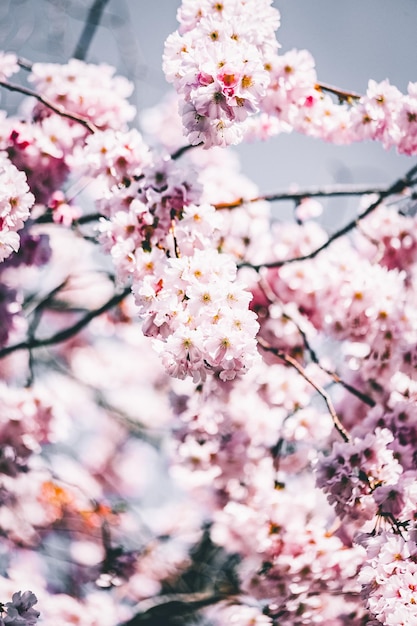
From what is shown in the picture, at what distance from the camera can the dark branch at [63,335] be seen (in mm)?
2895

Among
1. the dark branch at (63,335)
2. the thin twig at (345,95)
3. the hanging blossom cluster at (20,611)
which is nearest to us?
the hanging blossom cluster at (20,611)

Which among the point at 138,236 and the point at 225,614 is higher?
the point at 138,236

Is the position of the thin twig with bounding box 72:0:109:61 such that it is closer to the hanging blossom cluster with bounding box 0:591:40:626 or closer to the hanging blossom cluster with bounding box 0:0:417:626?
the hanging blossom cluster with bounding box 0:0:417:626

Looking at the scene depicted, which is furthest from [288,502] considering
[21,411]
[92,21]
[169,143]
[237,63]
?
[92,21]

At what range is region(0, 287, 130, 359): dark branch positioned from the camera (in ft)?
9.50

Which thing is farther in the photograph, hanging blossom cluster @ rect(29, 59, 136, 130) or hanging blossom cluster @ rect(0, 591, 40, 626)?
hanging blossom cluster @ rect(29, 59, 136, 130)

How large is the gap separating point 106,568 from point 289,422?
1773mm

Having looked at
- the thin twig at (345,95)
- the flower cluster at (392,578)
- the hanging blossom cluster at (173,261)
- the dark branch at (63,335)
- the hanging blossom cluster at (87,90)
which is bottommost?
the flower cluster at (392,578)

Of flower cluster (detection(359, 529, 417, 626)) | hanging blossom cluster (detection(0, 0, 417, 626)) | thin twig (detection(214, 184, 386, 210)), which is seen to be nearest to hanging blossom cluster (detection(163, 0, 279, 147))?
hanging blossom cluster (detection(0, 0, 417, 626))

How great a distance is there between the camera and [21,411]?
311 centimetres

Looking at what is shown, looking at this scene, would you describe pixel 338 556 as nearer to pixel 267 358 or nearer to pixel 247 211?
pixel 267 358

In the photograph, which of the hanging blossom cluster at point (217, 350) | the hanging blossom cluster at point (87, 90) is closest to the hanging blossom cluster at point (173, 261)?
the hanging blossom cluster at point (217, 350)

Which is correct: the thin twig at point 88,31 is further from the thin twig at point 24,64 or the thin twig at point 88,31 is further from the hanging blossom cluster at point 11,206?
the hanging blossom cluster at point 11,206

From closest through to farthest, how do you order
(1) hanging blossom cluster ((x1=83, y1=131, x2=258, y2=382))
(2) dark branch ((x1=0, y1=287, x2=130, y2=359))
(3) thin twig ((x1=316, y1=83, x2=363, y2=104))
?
(1) hanging blossom cluster ((x1=83, y1=131, x2=258, y2=382)) → (3) thin twig ((x1=316, y1=83, x2=363, y2=104)) → (2) dark branch ((x1=0, y1=287, x2=130, y2=359))
